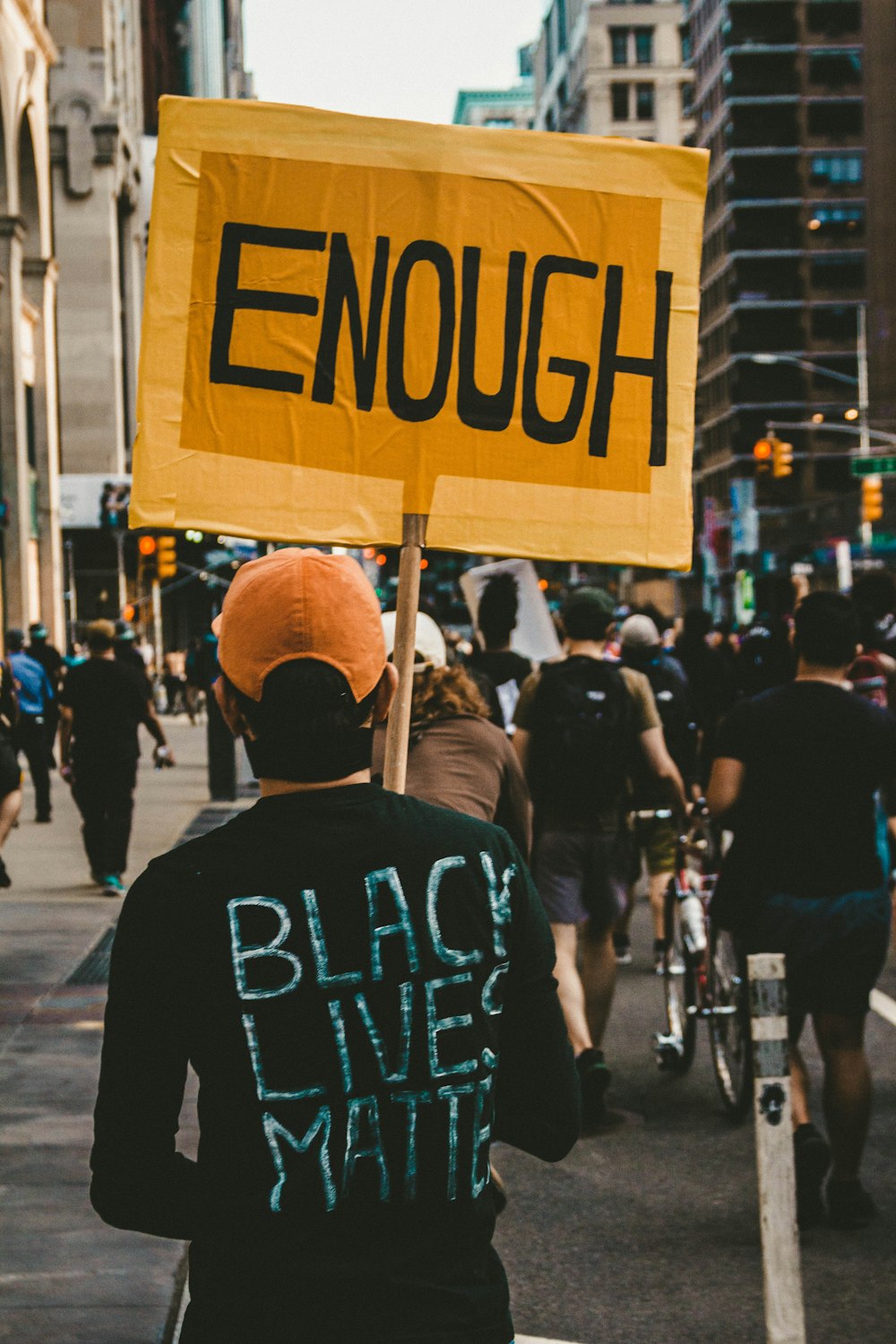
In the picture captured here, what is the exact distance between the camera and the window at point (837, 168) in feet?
342

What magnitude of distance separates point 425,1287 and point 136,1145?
1.26 ft

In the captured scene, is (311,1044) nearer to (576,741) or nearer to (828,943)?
(828,943)

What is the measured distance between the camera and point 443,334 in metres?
3.49

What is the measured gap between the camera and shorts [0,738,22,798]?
9609 mm

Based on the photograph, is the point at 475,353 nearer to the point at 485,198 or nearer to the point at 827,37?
the point at 485,198

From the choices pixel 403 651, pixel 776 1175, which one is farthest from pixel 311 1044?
pixel 776 1175

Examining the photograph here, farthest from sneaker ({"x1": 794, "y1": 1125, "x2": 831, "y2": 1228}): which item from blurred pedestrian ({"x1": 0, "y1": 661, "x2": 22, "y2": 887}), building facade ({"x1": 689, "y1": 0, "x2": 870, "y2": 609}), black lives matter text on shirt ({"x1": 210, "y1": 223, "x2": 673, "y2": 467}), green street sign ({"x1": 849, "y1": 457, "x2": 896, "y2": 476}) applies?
building facade ({"x1": 689, "y1": 0, "x2": 870, "y2": 609})

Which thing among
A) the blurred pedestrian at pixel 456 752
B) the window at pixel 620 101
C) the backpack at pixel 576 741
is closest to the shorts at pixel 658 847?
the backpack at pixel 576 741

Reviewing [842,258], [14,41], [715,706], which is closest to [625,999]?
[715,706]

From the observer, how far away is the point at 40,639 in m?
22.3

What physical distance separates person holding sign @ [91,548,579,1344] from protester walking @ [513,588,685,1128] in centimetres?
456

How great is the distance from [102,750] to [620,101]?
132m

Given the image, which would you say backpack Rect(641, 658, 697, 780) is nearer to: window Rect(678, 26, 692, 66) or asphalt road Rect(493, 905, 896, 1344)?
asphalt road Rect(493, 905, 896, 1344)

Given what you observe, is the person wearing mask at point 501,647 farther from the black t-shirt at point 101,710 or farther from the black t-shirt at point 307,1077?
the black t-shirt at point 307,1077
